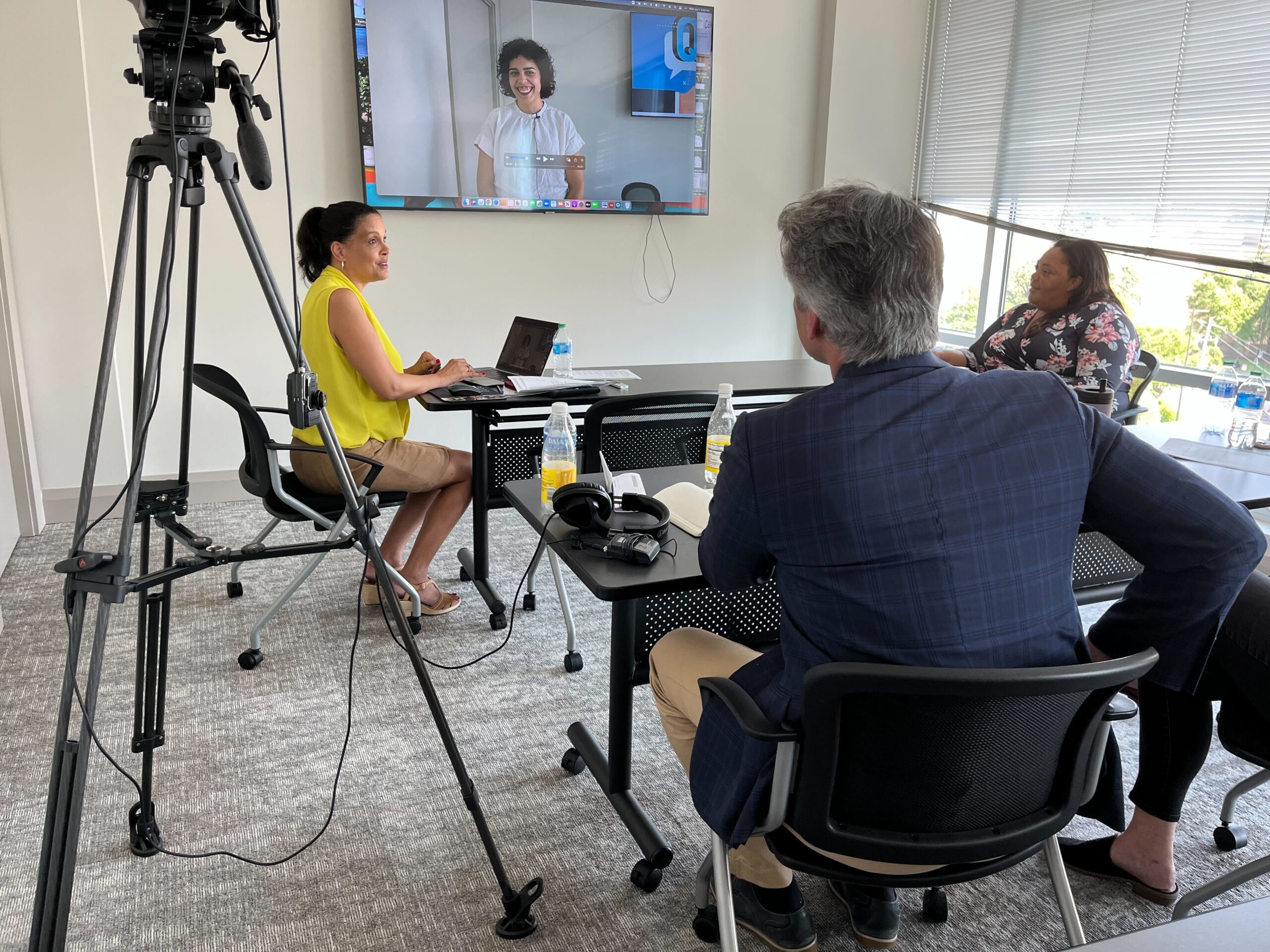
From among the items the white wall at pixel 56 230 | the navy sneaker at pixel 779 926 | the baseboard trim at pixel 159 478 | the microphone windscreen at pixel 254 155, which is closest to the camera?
the microphone windscreen at pixel 254 155

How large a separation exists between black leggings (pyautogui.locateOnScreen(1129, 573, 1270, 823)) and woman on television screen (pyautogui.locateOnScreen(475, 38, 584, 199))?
3591mm

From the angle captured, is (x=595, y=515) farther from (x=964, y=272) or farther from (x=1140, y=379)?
(x=964, y=272)

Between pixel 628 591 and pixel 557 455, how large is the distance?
67 centimetres

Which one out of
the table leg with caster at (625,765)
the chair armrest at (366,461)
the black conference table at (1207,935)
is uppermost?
the black conference table at (1207,935)

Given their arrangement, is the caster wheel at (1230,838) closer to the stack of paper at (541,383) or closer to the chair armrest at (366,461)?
the stack of paper at (541,383)

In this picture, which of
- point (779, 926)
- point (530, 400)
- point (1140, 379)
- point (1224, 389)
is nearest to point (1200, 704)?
point (779, 926)

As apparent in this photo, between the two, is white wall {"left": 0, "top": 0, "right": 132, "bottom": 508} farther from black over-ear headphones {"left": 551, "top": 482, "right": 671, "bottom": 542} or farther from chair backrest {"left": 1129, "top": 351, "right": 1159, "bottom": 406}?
chair backrest {"left": 1129, "top": 351, "right": 1159, "bottom": 406}

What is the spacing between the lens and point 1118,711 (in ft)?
4.20

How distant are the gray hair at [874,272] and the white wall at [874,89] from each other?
12.7 ft

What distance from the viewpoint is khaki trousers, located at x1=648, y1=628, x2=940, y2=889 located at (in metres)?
1.60

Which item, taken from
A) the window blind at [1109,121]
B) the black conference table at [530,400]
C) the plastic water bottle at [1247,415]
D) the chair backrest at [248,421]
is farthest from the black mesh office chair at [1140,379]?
the chair backrest at [248,421]

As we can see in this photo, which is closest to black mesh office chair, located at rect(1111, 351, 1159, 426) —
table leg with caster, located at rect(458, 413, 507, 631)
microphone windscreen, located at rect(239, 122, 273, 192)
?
table leg with caster, located at rect(458, 413, 507, 631)

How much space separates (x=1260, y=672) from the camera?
1560 millimetres

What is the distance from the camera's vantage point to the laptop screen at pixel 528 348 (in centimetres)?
319
